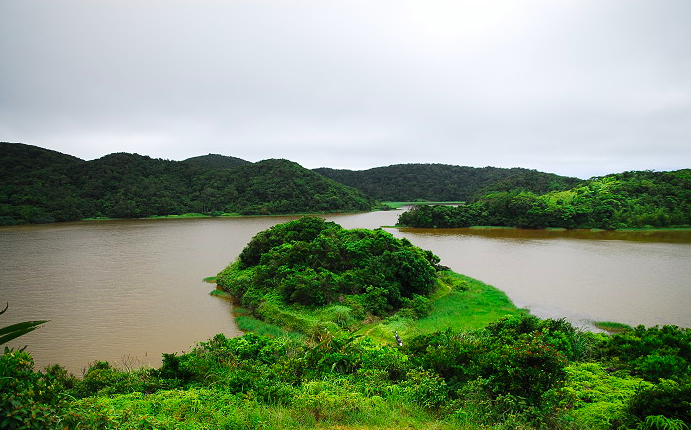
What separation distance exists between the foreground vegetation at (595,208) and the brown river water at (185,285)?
23.0ft

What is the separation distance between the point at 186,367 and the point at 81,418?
6038 mm

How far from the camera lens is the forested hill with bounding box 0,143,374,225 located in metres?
69.4

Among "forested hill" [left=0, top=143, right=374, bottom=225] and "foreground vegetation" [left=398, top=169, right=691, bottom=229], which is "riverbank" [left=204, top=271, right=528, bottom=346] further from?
"forested hill" [left=0, top=143, right=374, bottom=225]

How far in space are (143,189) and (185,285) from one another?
7294cm

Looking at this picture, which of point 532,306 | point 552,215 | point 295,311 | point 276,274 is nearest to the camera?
point 295,311

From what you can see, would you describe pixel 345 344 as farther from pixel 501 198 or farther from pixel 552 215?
pixel 501 198

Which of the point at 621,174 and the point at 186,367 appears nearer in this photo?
the point at 186,367

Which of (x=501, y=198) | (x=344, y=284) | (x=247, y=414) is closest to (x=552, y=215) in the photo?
(x=501, y=198)

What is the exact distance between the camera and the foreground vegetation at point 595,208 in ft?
157

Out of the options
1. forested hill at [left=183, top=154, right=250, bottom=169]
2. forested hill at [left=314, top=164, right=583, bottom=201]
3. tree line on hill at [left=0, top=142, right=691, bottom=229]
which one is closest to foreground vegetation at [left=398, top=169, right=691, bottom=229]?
tree line on hill at [left=0, top=142, right=691, bottom=229]

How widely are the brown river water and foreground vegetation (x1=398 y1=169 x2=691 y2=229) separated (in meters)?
7.00

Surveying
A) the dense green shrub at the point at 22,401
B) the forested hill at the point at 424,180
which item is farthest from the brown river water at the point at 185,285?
the forested hill at the point at 424,180

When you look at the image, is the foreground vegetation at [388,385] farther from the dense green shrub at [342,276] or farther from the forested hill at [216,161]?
the forested hill at [216,161]

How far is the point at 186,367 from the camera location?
27.9 ft
